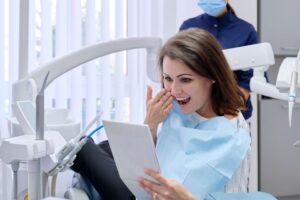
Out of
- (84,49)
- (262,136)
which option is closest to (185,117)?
(84,49)

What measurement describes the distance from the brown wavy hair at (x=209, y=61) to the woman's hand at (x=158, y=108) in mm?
96

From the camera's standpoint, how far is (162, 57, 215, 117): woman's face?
1.12m

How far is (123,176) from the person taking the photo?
34.3 inches

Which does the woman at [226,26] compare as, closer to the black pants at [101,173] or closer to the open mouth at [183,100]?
the open mouth at [183,100]

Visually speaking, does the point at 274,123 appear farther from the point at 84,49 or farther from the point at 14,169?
the point at 14,169

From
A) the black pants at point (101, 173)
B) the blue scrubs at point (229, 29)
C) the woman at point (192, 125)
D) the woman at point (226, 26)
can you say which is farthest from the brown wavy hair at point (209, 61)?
the blue scrubs at point (229, 29)

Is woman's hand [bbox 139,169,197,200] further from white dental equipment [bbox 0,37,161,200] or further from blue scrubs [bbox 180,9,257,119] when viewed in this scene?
blue scrubs [bbox 180,9,257,119]

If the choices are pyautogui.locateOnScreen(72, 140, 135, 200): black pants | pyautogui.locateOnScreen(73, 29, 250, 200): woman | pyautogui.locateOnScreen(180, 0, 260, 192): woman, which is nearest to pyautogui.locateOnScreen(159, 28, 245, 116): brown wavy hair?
pyautogui.locateOnScreen(73, 29, 250, 200): woman

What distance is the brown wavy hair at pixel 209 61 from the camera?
44.3 inches

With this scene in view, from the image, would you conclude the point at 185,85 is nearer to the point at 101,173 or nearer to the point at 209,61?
the point at 209,61

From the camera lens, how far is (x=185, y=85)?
1.12 m

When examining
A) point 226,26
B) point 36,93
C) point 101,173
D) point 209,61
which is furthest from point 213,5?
point 36,93

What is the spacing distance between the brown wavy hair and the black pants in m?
0.33

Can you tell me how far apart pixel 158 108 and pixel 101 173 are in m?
0.25
